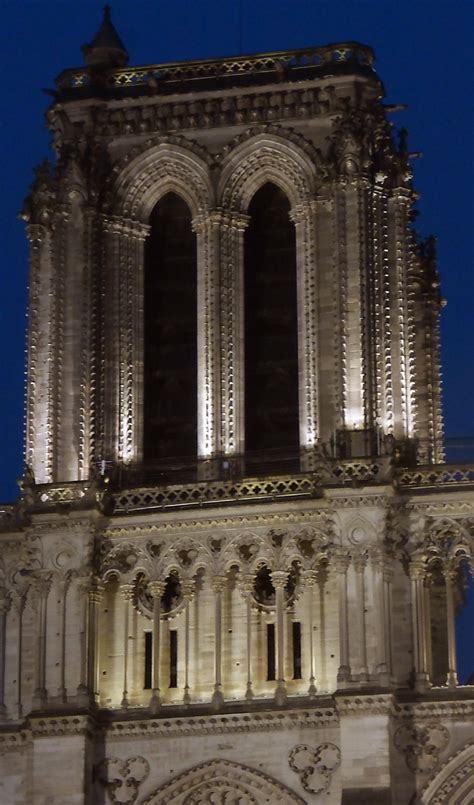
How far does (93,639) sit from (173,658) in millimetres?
1246

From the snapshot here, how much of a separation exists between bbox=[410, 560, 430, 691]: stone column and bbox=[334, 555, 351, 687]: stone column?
1099mm

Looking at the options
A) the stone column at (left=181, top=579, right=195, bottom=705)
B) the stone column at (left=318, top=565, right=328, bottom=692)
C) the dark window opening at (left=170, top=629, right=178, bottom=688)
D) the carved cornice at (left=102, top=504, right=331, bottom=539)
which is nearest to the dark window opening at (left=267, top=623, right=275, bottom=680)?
the stone column at (left=318, top=565, right=328, bottom=692)

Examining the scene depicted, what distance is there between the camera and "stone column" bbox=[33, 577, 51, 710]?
44.9 metres

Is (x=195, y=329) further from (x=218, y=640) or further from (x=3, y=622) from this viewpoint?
(x=3, y=622)

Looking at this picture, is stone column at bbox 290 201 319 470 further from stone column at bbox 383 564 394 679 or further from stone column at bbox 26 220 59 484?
stone column at bbox 26 220 59 484

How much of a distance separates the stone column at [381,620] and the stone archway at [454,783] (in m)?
1.51

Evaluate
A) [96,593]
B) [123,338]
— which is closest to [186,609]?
[96,593]

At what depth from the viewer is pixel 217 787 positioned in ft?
146

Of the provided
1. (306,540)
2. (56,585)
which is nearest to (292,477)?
(306,540)

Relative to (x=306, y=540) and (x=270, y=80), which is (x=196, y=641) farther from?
(x=270, y=80)

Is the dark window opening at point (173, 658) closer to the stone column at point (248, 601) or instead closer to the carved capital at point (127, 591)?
the carved capital at point (127, 591)

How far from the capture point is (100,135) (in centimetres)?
4819

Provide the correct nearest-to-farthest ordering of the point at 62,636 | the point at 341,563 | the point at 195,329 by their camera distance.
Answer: the point at 341,563, the point at 62,636, the point at 195,329

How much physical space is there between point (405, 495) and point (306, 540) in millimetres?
1612
